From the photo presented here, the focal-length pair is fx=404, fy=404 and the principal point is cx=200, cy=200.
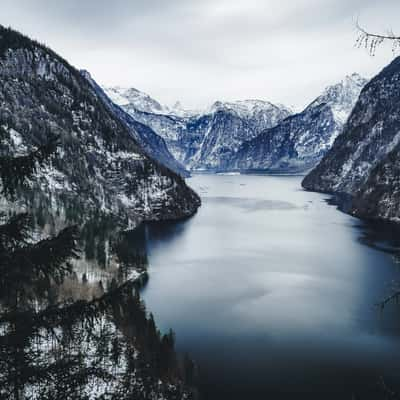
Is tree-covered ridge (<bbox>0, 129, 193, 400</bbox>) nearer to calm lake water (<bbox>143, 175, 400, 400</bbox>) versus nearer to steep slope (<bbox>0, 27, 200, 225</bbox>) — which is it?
calm lake water (<bbox>143, 175, 400, 400</bbox>)

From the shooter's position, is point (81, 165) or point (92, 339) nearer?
point (92, 339)

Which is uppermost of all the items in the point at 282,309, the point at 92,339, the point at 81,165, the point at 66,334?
the point at 66,334

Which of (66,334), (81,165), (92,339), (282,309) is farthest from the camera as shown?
(81,165)

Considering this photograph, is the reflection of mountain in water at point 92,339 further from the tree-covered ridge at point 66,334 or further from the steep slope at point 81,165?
the steep slope at point 81,165

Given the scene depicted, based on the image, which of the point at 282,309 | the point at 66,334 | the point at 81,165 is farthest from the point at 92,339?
the point at 81,165

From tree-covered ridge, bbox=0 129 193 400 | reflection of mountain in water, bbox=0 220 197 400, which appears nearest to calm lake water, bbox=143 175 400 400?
reflection of mountain in water, bbox=0 220 197 400

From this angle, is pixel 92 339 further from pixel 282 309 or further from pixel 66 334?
pixel 282 309

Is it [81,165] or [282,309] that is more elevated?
[81,165]

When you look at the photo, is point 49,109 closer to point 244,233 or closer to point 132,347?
point 244,233
